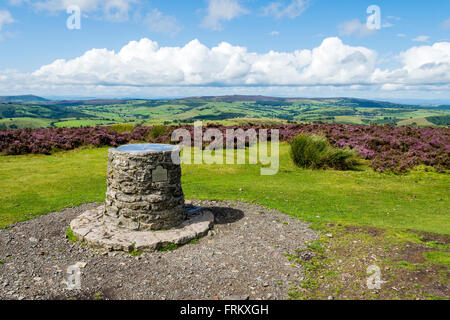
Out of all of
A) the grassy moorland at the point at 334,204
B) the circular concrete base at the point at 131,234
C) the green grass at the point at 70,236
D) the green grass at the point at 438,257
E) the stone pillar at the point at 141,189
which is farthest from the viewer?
the green grass at the point at 70,236

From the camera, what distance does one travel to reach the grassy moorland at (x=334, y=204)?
6207 mm

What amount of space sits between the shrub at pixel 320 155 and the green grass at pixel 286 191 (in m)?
0.81

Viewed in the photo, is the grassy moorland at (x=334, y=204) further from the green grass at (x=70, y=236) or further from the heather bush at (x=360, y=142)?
the green grass at (x=70, y=236)

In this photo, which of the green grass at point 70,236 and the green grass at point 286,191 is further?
the green grass at point 286,191

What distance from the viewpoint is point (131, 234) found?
859cm

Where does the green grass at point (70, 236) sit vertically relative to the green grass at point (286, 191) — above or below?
below

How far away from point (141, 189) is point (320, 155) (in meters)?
12.9

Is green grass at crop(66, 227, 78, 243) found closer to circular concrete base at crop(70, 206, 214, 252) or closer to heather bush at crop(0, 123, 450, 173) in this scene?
circular concrete base at crop(70, 206, 214, 252)

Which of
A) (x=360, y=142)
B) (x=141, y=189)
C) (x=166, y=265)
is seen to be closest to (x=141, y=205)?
(x=141, y=189)

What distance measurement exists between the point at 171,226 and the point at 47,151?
19.2 metres

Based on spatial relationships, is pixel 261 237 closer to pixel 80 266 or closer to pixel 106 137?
pixel 80 266

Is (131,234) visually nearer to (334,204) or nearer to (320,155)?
(334,204)

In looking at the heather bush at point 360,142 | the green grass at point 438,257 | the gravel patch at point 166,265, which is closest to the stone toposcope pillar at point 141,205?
the gravel patch at point 166,265

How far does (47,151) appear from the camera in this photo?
2327 centimetres
